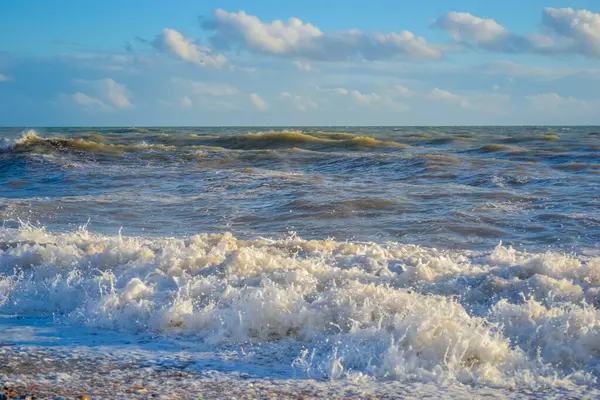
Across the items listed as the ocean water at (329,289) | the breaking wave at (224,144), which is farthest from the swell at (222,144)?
the ocean water at (329,289)

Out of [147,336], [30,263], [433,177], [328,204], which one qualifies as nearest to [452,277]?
[147,336]

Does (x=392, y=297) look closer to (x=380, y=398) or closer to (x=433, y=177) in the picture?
(x=380, y=398)

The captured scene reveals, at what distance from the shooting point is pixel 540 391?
11.8 ft

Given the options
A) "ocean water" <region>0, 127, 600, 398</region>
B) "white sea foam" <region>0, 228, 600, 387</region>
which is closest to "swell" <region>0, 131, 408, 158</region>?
"ocean water" <region>0, 127, 600, 398</region>

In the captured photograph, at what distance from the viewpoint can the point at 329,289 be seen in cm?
528

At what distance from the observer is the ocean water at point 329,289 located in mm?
3911

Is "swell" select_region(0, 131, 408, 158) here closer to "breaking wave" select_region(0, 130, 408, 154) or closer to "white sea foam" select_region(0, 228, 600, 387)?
"breaking wave" select_region(0, 130, 408, 154)

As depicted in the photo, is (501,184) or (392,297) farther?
(501,184)

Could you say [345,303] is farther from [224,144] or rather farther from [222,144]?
[222,144]

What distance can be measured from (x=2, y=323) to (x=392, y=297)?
2879 mm

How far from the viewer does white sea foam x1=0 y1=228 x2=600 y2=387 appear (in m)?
3.92

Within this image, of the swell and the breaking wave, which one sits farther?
Answer: the breaking wave

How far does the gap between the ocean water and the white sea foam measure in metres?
0.01

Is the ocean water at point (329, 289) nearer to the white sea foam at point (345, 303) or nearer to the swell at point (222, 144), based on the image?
the white sea foam at point (345, 303)
